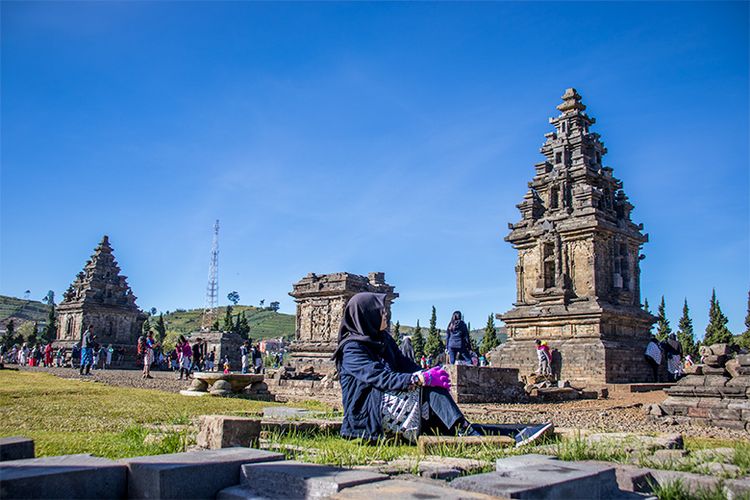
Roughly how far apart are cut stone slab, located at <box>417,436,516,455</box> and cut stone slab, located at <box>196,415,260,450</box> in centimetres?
133

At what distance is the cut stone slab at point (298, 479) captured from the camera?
312 cm

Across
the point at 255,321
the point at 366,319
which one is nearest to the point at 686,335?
the point at 366,319

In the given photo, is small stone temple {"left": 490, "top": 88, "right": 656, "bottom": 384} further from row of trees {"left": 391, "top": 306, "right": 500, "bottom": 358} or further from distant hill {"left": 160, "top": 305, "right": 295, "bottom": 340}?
distant hill {"left": 160, "top": 305, "right": 295, "bottom": 340}

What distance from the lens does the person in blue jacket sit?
17.9 feet

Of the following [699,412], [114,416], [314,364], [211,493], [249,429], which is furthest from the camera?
[314,364]

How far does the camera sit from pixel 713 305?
37594mm

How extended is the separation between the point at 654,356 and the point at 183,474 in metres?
21.0

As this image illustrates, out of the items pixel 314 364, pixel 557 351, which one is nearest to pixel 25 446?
pixel 557 351

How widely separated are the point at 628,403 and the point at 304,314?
20.1 metres

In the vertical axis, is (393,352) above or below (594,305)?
below

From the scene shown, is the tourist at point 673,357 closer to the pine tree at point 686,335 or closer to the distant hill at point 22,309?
the pine tree at point 686,335

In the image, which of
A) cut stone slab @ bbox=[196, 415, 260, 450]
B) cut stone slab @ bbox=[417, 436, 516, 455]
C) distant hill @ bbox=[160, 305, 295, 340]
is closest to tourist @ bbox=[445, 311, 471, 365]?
cut stone slab @ bbox=[417, 436, 516, 455]

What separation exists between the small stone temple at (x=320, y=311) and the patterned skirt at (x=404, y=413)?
78.7ft

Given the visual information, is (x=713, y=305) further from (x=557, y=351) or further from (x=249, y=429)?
(x=249, y=429)
